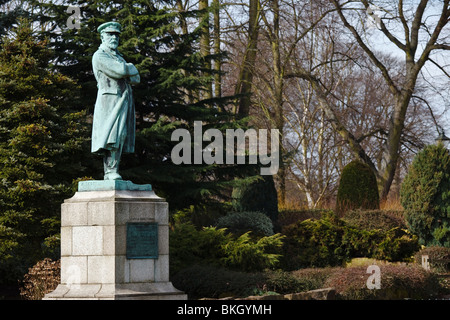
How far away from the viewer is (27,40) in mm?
15258

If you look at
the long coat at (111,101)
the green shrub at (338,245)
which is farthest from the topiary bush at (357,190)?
the long coat at (111,101)

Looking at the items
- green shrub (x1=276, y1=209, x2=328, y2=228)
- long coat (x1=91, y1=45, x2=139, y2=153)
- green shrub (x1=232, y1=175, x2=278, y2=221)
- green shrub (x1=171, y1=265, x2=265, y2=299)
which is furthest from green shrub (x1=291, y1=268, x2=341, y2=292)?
green shrub (x1=276, y1=209, x2=328, y2=228)

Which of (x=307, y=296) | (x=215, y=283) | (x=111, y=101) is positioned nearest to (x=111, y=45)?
(x=111, y=101)

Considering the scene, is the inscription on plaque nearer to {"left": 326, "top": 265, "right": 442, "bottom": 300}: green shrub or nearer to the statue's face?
the statue's face

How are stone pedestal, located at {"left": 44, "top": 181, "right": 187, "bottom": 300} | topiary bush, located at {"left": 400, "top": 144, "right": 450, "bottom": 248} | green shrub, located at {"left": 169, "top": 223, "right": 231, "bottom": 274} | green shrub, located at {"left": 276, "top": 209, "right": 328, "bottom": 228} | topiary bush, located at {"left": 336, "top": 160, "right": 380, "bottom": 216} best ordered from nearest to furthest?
1. stone pedestal, located at {"left": 44, "top": 181, "right": 187, "bottom": 300}
2. green shrub, located at {"left": 169, "top": 223, "right": 231, "bottom": 274}
3. topiary bush, located at {"left": 400, "top": 144, "right": 450, "bottom": 248}
4. green shrub, located at {"left": 276, "top": 209, "right": 328, "bottom": 228}
5. topiary bush, located at {"left": 336, "top": 160, "right": 380, "bottom": 216}

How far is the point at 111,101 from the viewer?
10.5 meters

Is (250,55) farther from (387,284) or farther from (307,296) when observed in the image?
(307,296)

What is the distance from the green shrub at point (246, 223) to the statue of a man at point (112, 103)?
7.28 meters

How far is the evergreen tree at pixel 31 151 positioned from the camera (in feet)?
A: 45.0

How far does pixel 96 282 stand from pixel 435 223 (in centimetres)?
1117

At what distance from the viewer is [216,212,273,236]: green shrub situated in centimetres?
1769

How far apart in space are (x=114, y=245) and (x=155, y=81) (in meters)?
9.39

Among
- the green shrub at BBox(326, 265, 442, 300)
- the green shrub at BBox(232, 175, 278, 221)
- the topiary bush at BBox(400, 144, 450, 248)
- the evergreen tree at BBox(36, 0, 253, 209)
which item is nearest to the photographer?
the green shrub at BBox(326, 265, 442, 300)

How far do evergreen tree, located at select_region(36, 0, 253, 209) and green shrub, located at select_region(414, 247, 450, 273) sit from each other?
5.06 metres
